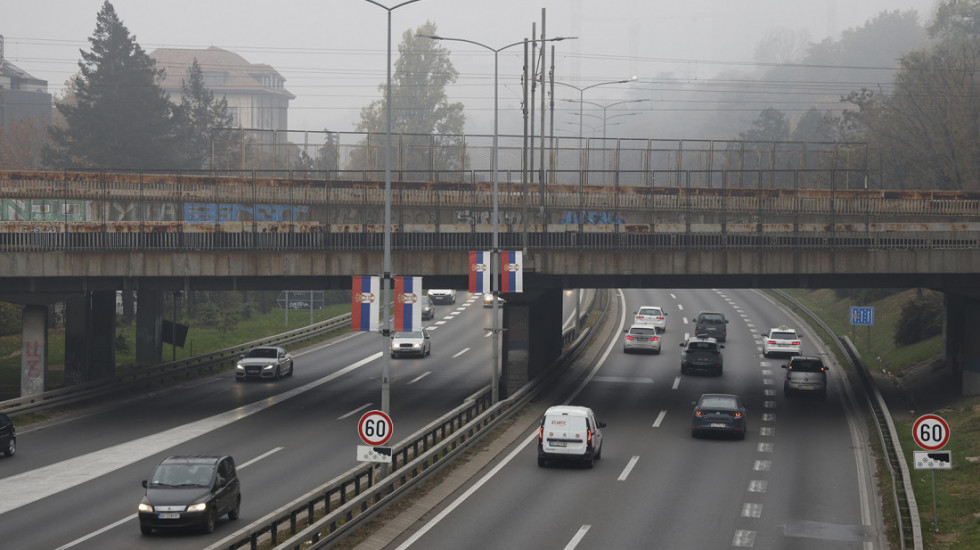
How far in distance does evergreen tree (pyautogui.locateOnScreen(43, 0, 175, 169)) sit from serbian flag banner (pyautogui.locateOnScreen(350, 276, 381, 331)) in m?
68.9

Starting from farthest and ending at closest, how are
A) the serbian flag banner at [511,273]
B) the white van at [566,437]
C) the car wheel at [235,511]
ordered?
the serbian flag banner at [511,273] → the white van at [566,437] → the car wheel at [235,511]

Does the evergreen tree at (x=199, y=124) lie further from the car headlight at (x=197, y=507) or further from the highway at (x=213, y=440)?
the car headlight at (x=197, y=507)

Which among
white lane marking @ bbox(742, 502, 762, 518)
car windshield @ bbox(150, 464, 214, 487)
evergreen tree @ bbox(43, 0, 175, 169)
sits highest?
evergreen tree @ bbox(43, 0, 175, 169)

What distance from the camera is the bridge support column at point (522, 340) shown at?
1946 inches

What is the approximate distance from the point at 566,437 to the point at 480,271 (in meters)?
10.6

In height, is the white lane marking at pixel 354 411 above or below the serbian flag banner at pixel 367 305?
below

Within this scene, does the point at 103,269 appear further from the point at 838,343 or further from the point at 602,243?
the point at 838,343

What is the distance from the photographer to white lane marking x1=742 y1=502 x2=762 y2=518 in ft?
87.9

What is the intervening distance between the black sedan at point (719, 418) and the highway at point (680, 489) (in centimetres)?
47

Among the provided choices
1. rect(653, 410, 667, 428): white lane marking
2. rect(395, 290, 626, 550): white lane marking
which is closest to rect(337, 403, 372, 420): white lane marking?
rect(395, 290, 626, 550): white lane marking

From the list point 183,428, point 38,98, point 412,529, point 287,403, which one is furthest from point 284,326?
point 38,98

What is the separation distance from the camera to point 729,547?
2355 centimetres

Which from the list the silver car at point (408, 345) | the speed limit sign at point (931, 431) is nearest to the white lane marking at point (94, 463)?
the silver car at point (408, 345)

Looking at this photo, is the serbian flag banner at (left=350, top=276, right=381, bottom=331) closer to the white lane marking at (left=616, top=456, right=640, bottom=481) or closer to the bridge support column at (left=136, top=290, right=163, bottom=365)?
the white lane marking at (left=616, top=456, right=640, bottom=481)
